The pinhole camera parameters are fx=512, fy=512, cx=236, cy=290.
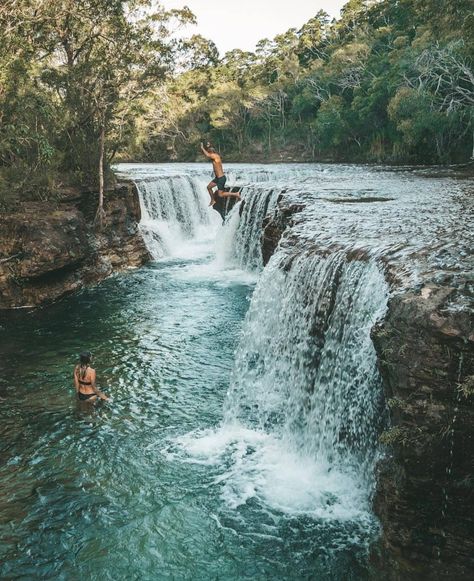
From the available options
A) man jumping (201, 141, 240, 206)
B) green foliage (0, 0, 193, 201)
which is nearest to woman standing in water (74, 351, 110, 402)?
green foliage (0, 0, 193, 201)

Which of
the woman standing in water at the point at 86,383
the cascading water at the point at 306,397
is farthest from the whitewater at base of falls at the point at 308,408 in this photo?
the woman standing in water at the point at 86,383

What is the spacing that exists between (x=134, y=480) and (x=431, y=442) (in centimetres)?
400

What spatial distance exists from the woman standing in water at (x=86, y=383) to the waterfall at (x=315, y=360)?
2.37 m

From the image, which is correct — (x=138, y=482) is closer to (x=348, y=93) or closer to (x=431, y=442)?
(x=431, y=442)

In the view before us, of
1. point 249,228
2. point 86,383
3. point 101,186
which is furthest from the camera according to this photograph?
point 249,228

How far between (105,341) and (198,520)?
6463 mm

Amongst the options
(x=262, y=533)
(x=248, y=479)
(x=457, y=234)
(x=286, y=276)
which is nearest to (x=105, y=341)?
(x=286, y=276)

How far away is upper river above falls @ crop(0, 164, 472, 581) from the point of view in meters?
5.81

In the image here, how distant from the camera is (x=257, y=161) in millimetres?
51094

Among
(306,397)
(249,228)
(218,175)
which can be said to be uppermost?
(218,175)

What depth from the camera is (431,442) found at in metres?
5.00

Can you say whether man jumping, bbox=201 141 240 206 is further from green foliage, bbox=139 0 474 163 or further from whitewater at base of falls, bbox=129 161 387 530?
whitewater at base of falls, bbox=129 161 387 530

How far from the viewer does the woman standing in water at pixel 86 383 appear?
8.71m

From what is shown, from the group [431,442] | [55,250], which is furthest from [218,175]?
[431,442]
